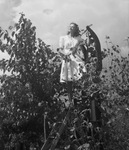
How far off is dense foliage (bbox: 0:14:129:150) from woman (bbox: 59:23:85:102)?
0.58ft

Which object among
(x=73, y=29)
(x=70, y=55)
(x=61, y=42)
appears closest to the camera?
(x=70, y=55)

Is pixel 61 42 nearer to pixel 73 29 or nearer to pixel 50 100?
pixel 73 29

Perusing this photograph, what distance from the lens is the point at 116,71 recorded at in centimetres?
364

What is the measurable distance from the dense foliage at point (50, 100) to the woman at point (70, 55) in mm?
176

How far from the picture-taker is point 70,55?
4289mm

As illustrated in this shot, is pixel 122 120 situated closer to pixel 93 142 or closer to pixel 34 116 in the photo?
pixel 93 142

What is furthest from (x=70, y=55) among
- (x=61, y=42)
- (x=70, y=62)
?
(x=61, y=42)

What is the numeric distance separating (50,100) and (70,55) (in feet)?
2.68

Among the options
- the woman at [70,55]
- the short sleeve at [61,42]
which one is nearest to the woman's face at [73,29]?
the woman at [70,55]

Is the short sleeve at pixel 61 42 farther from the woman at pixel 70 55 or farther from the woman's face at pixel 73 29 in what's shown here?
the woman's face at pixel 73 29

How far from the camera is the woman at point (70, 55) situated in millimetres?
4125

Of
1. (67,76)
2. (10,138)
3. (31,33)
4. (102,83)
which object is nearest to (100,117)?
(102,83)

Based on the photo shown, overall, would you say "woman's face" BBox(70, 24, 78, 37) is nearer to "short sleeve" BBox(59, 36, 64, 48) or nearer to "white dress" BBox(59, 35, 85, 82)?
"white dress" BBox(59, 35, 85, 82)

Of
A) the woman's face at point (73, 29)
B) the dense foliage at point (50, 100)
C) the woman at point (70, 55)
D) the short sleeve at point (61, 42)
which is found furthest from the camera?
the short sleeve at point (61, 42)
